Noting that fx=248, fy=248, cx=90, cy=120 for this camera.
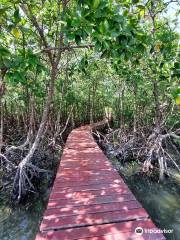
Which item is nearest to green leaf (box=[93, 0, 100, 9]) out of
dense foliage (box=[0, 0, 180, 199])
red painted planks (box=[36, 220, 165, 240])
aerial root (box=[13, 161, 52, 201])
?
dense foliage (box=[0, 0, 180, 199])

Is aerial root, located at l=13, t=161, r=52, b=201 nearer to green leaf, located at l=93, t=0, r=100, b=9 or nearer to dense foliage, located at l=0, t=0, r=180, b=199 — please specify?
dense foliage, located at l=0, t=0, r=180, b=199

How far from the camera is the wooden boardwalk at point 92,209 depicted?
7.47ft

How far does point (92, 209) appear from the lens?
2.75 m

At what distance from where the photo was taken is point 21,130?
896 centimetres

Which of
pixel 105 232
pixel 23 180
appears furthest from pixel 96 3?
pixel 23 180

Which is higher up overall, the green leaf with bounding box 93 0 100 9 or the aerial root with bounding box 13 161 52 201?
the green leaf with bounding box 93 0 100 9

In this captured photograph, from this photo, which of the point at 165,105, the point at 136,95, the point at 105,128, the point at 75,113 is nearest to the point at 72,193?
the point at 165,105

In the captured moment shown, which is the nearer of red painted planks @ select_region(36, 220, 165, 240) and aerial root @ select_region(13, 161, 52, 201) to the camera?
red painted planks @ select_region(36, 220, 165, 240)

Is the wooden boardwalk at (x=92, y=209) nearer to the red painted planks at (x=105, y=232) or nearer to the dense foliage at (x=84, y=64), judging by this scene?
the red painted planks at (x=105, y=232)

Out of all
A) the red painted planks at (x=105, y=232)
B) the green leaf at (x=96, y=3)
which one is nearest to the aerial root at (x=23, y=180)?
the red painted planks at (x=105, y=232)

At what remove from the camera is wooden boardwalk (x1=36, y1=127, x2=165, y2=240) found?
2275mm

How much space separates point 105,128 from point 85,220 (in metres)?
9.84

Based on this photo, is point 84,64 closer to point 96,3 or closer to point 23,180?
point 96,3

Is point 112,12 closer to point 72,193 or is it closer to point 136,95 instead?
point 72,193
